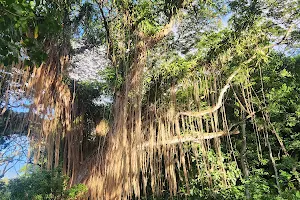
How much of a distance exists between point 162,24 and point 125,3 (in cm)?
57

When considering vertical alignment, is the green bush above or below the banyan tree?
below

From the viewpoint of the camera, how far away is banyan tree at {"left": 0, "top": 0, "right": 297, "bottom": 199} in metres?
2.61

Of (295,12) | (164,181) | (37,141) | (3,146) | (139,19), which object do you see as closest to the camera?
(37,141)

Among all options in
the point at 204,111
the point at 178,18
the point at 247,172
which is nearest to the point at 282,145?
the point at 247,172

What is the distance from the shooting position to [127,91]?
9.18 feet

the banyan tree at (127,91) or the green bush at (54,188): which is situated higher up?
the banyan tree at (127,91)

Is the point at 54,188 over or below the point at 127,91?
below

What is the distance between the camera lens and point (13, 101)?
259 centimetres

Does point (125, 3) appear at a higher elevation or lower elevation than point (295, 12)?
lower

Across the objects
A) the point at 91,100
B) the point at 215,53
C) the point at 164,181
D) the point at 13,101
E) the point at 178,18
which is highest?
the point at 178,18

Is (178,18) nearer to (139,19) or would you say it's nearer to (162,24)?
(162,24)

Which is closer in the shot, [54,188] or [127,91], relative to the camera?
[54,188]

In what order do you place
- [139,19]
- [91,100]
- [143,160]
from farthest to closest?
1. [91,100]
2. [139,19]
3. [143,160]

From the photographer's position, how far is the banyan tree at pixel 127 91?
103 inches
